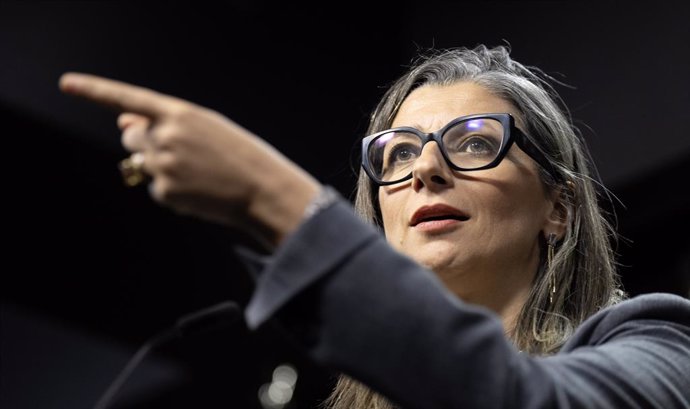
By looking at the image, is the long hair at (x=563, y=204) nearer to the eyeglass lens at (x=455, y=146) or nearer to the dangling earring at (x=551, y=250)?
the dangling earring at (x=551, y=250)

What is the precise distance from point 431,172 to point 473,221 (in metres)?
0.11

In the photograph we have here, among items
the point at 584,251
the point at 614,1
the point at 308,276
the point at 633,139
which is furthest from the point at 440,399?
the point at 614,1

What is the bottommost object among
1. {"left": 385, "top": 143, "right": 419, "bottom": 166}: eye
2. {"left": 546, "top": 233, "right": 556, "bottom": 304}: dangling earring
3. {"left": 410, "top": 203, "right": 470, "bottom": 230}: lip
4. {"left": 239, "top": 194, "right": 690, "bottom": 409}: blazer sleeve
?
{"left": 546, "top": 233, "right": 556, "bottom": 304}: dangling earring

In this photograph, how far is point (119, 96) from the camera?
92cm

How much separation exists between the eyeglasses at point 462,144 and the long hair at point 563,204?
0.07 m

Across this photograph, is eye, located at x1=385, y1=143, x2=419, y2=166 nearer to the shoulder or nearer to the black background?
the shoulder

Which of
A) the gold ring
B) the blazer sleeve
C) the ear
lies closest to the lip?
the ear

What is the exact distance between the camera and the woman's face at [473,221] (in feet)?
5.58

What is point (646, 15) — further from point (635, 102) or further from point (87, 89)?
point (87, 89)

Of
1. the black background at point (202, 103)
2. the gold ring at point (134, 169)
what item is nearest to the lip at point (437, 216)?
the gold ring at point (134, 169)

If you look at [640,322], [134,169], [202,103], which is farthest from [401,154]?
[202,103]

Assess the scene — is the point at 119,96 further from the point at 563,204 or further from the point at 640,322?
the point at 563,204

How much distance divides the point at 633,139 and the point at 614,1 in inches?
17.0

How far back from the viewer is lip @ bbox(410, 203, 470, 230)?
1703 mm
